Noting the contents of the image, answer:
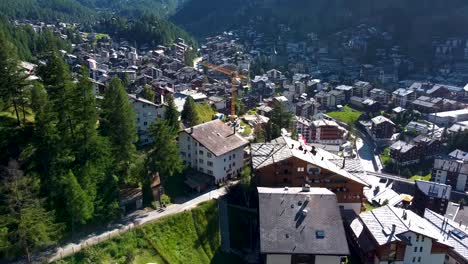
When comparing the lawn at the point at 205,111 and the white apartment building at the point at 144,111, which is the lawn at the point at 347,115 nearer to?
the lawn at the point at 205,111

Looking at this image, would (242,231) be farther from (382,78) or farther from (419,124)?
(382,78)

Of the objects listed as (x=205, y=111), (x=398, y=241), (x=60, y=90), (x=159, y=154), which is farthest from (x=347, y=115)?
(x=60, y=90)

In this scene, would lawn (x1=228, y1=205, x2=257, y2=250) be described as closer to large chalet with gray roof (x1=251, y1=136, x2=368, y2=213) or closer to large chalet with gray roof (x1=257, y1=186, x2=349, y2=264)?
large chalet with gray roof (x1=251, y1=136, x2=368, y2=213)

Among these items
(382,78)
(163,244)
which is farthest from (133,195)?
(382,78)

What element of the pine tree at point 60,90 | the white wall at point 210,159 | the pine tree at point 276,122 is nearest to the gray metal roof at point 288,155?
the white wall at point 210,159

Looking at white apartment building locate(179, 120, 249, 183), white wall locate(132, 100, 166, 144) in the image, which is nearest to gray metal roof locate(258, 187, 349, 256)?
white apartment building locate(179, 120, 249, 183)

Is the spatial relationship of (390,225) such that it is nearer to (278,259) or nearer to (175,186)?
(278,259)
